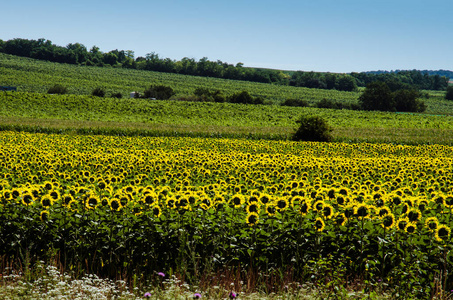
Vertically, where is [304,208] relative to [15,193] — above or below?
above

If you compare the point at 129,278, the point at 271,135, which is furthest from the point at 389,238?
the point at 271,135

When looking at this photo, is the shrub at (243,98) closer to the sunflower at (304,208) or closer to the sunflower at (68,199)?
the sunflower at (68,199)

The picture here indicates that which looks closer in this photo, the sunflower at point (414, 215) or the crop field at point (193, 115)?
the sunflower at point (414, 215)

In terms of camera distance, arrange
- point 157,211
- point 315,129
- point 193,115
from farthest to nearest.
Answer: point 193,115 → point 315,129 → point 157,211

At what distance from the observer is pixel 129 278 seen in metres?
6.41

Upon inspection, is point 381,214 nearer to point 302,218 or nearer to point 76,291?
point 302,218

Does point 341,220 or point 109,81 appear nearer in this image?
point 341,220

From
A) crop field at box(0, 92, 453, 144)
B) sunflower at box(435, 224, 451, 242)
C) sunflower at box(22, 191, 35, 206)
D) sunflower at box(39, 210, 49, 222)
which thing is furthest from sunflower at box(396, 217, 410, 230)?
crop field at box(0, 92, 453, 144)

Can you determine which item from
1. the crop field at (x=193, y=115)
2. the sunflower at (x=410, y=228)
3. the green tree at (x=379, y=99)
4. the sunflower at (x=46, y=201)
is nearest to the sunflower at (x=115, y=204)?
the sunflower at (x=46, y=201)

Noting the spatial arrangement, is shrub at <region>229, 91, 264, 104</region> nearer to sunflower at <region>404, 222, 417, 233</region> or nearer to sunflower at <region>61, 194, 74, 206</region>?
sunflower at <region>61, 194, 74, 206</region>

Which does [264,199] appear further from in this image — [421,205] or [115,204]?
[421,205]

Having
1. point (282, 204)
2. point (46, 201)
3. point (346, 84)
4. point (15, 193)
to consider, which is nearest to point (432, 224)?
point (282, 204)

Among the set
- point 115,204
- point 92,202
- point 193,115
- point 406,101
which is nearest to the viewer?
point 115,204

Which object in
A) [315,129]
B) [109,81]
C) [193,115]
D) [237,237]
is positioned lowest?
[193,115]
